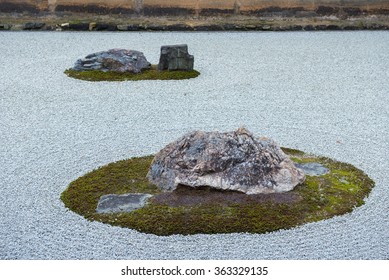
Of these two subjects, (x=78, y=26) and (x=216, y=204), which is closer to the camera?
(x=216, y=204)

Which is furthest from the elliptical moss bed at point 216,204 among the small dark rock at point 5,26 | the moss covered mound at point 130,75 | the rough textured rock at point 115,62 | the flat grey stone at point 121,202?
the small dark rock at point 5,26

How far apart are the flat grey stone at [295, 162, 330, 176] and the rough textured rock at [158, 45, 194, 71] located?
5.09 meters

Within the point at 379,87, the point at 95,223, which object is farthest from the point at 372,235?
the point at 379,87

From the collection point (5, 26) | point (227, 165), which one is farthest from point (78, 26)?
point (227, 165)

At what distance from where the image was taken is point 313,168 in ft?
20.3

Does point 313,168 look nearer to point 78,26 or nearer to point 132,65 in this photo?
point 132,65

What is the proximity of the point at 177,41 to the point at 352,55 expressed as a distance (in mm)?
3676

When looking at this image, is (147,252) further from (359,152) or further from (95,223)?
(359,152)

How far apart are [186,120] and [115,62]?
326 cm

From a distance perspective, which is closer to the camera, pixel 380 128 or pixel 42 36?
pixel 380 128

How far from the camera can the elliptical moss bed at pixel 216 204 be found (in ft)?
16.3

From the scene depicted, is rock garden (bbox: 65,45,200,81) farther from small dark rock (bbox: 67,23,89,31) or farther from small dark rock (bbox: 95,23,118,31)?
small dark rock (bbox: 67,23,89,31)

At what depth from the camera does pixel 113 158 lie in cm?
670

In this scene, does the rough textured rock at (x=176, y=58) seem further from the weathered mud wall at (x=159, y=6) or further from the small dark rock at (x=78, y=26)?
the weathered mud wall at (x=159, y=6)
